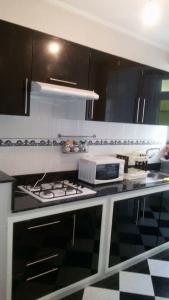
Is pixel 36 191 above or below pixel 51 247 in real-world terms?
above

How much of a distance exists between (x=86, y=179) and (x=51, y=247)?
73 centimetres

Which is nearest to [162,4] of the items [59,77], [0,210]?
[59,77]

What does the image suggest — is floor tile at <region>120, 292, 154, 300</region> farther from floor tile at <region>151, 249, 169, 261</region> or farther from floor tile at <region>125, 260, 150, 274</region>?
floor tile at <region>151, 249, 169, 261</region>

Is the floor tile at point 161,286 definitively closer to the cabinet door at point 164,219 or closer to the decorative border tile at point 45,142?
the cabinet door at point 164,219

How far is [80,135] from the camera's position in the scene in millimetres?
2447

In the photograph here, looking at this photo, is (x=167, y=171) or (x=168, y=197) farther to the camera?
(x=167, y=171)

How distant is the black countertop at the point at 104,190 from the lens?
164cm

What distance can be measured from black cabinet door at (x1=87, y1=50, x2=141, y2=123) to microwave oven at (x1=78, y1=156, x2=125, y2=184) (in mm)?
389

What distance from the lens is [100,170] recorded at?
225cm

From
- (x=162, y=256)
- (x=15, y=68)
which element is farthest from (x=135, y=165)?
(x=15, y=68)

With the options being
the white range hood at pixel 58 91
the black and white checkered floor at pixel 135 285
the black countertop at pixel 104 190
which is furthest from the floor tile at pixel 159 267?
the white range hood at pixel 58 91

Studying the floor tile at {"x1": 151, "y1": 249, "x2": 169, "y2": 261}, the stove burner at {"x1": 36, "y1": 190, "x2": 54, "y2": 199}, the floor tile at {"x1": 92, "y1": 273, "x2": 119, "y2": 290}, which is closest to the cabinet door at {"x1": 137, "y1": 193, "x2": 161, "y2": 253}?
the floor tile at {"x1": 151, "y1": 249, "x2": 169, "y2": 261}

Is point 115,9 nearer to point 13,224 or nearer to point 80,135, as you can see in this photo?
point 80,135

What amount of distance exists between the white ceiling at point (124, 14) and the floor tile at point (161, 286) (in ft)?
7.50
